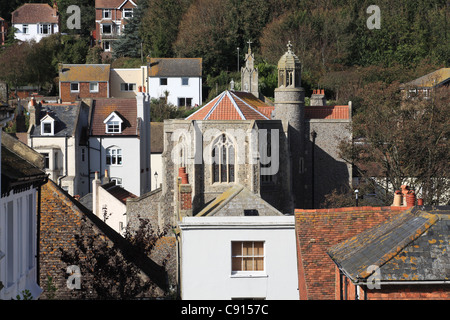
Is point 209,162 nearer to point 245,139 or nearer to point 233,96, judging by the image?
point 245,139

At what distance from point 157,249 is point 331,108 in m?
31.4

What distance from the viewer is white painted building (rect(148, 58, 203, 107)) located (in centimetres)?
8475

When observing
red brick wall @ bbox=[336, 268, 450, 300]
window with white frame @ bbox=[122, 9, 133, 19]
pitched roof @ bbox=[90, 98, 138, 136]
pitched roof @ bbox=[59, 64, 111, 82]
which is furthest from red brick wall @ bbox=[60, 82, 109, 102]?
red brick wall @ bbox=[336, 268, 450, 300]

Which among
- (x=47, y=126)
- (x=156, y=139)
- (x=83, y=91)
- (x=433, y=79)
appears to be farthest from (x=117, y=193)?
(x=83, y=91)

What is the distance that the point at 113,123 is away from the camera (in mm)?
62156

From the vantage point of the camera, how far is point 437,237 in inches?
572

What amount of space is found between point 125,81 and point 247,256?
68422mm

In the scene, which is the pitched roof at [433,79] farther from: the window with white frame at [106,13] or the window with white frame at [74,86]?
the window with white frame at [106,13]

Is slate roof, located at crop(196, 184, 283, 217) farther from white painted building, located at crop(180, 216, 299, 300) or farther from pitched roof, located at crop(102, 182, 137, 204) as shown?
pitched roof, located at crop(102, 182, 137, 204)

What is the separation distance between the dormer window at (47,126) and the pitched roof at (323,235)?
142 ft

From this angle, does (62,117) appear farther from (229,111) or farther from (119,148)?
(229,111)

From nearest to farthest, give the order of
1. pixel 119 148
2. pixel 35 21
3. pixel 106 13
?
pixel 119 148
pixel 35 21
pixel 106 13

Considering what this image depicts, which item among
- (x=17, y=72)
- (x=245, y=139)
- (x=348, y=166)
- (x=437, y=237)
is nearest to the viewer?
(x=437, y=237)

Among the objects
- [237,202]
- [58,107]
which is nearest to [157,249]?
[237,202]
